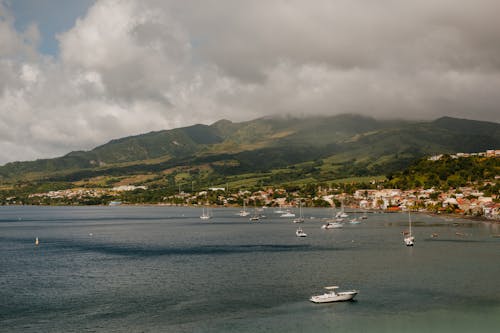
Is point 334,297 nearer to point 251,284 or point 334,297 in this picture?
point 334,297

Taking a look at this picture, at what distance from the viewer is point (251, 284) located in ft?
221

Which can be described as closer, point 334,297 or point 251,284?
point 334,297

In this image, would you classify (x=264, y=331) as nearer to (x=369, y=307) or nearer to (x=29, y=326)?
(x=369, y=307)

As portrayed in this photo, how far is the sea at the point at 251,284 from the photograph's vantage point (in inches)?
1897

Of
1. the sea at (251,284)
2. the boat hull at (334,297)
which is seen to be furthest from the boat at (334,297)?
the sea at (251,284)

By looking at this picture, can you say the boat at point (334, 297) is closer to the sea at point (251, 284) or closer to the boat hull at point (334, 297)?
the boat hull at point (334, 297)

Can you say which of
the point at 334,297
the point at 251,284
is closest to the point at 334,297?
the point at 334,297

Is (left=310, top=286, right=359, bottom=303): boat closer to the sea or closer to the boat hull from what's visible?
the boat hull

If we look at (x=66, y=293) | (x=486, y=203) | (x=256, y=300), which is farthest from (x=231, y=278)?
(x=486, y=203)

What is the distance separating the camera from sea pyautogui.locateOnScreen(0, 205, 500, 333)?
48188mm

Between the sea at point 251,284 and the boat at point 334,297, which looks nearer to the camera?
the sea at point 251,284

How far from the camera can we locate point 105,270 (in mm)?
80625

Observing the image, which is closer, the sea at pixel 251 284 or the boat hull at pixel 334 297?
the sea at pixel 251 284

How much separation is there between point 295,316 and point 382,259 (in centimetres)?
4305
